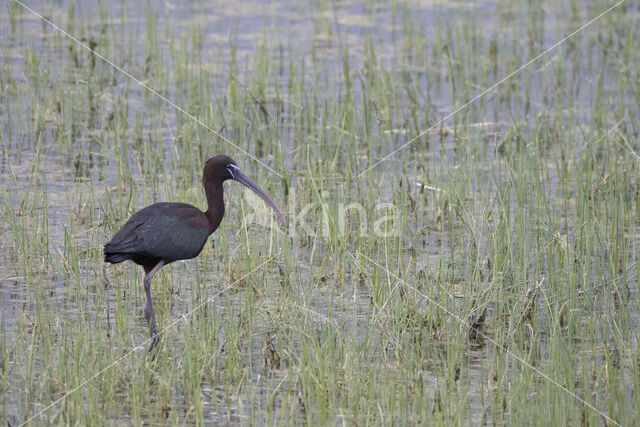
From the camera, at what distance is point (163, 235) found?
561cm

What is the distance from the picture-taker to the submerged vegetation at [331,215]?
196 inches

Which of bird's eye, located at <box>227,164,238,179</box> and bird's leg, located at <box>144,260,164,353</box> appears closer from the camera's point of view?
Result: bird's leg, located at <box>144,260,164,353</box>

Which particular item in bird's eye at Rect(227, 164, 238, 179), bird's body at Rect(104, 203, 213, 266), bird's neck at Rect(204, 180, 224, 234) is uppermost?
bird's eye at Rect(227, 164, 238, 179)

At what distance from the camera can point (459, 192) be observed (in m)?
6.93

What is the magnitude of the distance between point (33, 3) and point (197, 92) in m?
2.73

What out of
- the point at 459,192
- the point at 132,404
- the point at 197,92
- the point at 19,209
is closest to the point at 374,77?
the point at 197,92

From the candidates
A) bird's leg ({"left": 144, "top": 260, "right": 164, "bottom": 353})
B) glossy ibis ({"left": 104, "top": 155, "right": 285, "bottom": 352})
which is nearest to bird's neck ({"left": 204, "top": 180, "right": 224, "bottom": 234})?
glossy ibis ({"left": 104, "top": 155, "right": 285, "bottom": 352})

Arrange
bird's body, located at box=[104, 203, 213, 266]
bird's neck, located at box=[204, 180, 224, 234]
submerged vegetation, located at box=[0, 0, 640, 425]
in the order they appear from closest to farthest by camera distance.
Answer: submerged vegetation, located at box=[0, 0, 640, 425]
bird's body, located at box=[104, 203, 213, 266]
bird's neck, located at box=[204, 180, 224, 234]

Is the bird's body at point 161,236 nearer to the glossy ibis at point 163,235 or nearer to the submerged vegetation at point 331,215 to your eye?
the glossy ibis at point 163,235

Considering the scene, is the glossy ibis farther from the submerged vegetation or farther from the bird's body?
the submerged vegetation

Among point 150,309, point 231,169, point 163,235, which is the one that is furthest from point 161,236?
point 231,169

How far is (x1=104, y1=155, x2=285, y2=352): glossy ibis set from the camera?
560cm

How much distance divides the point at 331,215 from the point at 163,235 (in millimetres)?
1543

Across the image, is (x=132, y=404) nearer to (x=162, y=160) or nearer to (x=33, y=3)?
(x=162, y=160)
